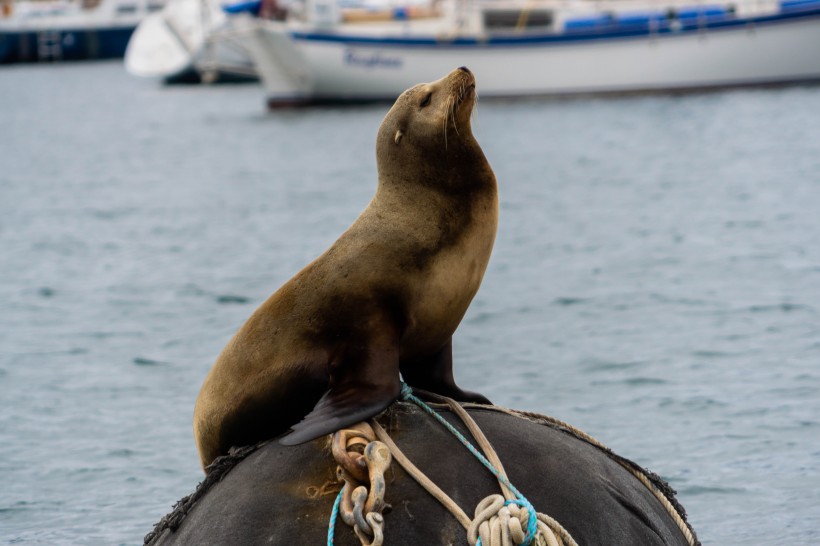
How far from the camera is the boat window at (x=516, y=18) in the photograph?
43406 millimetres

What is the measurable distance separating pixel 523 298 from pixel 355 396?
437 inches

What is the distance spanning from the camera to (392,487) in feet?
12.6

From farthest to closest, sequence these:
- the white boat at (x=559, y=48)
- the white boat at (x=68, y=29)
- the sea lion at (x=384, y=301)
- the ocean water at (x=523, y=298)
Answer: the white boat at (x=68, y=29), the white boat at (x=559, y=48), the ocean water at (x=523, y=298), the sea lion at (x=384, y=301)

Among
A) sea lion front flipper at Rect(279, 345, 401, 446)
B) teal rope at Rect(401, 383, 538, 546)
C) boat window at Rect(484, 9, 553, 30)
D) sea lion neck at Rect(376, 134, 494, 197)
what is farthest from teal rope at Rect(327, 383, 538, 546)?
boat window at Rect(484, 9, 553, 30)

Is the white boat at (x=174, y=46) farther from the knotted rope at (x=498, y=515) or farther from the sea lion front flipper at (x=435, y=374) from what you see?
the knotted rope at (x=498, y=515)

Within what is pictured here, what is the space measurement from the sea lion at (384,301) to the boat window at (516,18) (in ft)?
129

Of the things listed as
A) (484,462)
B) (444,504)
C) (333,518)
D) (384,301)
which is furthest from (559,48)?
(333,518)

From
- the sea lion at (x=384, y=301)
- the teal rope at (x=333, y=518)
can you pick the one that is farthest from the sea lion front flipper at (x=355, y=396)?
the teal rope at (x=333, y=518)

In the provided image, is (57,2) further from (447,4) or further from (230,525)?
(230,525)

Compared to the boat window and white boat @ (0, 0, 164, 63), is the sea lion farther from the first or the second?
white boat @ (0, 0, 164, 63)

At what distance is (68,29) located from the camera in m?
95.4

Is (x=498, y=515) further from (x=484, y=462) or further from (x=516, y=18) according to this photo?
(x=516, y=18)

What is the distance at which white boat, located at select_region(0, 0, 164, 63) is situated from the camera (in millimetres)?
94312

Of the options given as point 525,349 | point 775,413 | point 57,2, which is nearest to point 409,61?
point 525,349
